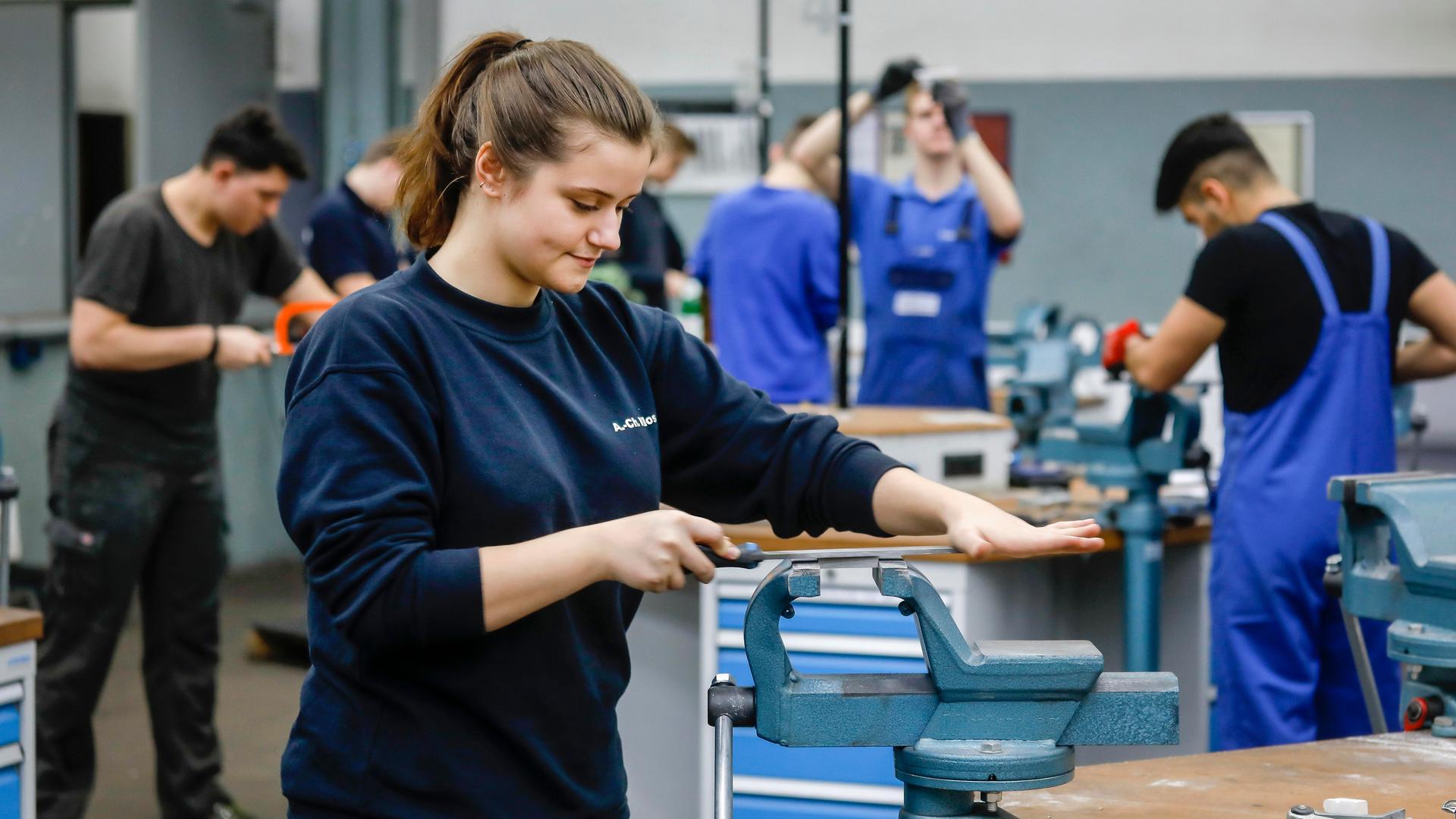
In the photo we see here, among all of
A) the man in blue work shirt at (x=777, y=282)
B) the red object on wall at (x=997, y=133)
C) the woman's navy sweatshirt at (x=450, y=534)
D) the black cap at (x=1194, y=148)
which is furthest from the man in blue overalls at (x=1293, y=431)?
the red object on wall at (x=997, y=133)

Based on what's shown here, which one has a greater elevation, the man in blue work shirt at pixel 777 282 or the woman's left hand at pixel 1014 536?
the man in blue work shirt at pixel 777 282

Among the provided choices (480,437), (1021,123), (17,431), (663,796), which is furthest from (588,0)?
(480,437)

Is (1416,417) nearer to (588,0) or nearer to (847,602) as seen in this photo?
(847,602)

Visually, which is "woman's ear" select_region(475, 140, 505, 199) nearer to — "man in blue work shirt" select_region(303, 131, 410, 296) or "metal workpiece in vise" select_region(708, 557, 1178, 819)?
"metal workpiece in vise" select_region(708, 557, 1178, 819)

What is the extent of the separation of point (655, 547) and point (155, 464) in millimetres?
2144

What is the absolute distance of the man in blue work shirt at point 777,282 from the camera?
3625 millimetres

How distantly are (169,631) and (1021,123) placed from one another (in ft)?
15.4

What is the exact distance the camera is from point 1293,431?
98.3 inches

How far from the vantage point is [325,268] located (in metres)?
3.82

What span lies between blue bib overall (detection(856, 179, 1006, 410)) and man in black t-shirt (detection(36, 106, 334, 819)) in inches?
53.6

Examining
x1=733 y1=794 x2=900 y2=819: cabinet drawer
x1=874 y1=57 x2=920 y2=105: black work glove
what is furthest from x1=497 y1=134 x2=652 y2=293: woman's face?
x1=874 y1=57 x2=920 y2=105: black work glove

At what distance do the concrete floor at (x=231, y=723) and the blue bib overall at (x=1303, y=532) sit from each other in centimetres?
170

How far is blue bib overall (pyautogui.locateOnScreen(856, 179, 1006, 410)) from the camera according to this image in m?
3.48

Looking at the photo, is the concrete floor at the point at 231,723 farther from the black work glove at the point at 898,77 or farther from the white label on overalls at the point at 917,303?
the black work glove at the point at 898,77
